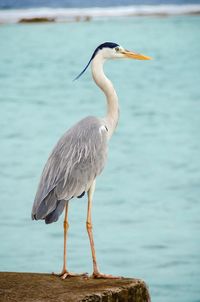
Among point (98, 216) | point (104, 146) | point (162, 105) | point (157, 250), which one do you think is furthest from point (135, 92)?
point (104, 146)

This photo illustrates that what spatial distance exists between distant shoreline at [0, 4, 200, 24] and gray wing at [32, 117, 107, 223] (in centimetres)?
905

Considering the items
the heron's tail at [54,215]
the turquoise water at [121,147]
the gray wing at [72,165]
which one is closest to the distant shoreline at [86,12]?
the turquoise water at [121,147]

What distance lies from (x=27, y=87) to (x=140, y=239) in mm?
7024

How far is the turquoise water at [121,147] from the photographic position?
6879 mm

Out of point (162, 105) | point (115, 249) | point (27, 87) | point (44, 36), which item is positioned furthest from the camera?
point (44, 36)

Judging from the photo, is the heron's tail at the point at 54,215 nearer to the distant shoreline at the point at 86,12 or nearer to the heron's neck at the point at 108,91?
the heron's neck at the point at 108,91

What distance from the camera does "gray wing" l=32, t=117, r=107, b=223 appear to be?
3320mm

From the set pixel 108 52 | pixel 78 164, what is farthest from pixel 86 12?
pixel 78 164

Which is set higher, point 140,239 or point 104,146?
point 104,146

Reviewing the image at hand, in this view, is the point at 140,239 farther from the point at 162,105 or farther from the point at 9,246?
the point at 162,105

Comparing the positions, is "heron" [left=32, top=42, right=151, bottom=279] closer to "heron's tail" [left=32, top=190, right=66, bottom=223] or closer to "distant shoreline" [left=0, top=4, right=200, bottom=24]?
"heron's tail" [left=32, top=190, right=66, bottom=223]

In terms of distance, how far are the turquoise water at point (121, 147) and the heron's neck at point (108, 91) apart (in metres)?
2.58

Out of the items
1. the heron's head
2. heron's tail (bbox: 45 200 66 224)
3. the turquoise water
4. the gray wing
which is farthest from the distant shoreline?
heron's tail (bbox: 45 200 66 224)

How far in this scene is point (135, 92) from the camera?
13.9 m
